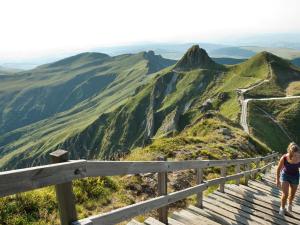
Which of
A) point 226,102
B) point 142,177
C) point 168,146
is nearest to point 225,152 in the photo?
point 168,146

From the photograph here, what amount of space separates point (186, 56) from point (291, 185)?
580ft

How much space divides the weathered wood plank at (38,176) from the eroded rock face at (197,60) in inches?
6676

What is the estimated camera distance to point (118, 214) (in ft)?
19.8

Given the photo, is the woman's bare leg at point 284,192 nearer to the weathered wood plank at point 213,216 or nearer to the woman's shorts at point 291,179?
the woman's shorts at point 291,179

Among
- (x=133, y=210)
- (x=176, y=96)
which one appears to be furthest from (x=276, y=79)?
(x=133, y=210)

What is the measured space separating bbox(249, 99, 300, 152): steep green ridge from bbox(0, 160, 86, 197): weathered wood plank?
63.5 meters

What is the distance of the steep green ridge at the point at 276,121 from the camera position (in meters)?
70.3

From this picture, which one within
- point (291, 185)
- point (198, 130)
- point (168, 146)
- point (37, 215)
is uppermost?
point (37, 215)

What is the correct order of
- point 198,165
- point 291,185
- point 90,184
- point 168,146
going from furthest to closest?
point 168,146 → point 291,185 → point 90,184 → point 198,165

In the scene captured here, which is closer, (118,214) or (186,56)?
(118,214)

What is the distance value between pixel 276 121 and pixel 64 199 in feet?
285

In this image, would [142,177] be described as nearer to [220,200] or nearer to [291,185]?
[220,200]

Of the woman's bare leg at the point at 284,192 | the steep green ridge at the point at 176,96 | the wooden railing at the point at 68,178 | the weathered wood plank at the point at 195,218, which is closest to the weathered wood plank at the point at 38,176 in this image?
the wooden railing at the point at 68,178

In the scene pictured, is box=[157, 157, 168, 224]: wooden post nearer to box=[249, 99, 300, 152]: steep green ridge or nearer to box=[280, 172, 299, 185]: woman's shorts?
box=[280, 172, 299, 185]: woman's shorts
